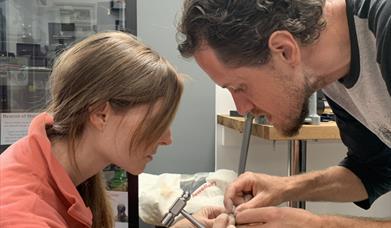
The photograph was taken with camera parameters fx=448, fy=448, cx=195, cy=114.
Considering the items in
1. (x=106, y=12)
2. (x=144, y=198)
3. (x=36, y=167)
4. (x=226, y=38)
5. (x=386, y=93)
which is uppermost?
(x=106, y=12)

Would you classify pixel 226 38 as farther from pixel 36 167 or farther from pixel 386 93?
pixel 36 167

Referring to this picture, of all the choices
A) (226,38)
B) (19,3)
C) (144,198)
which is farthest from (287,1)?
(19,3)

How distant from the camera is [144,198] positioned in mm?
1636

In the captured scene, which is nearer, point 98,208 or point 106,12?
point 98,208

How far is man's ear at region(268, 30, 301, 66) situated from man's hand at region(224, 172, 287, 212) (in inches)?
13.0

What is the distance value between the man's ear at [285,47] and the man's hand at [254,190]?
0.33 m

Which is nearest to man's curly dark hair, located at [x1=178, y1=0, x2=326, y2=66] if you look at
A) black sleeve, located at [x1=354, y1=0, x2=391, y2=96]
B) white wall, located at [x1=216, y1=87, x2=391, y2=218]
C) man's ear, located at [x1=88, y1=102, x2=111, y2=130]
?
black sleeve, located at [x1=354, y1=0, x2=391, y2=96]

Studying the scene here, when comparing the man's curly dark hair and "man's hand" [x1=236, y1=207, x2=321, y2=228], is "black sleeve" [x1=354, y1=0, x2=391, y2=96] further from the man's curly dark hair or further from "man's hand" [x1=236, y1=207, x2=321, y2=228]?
"man's hand" [x1=236, y1=207, x2=321, y2=228]

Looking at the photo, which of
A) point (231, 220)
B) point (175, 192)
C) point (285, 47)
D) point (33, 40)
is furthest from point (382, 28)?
point (33, 40)

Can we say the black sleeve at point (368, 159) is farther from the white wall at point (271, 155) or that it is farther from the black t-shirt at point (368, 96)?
the white wall at point (271, 155)

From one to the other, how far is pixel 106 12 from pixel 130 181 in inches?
24.7

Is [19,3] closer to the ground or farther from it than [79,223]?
farther from it

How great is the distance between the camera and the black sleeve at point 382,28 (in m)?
0.71

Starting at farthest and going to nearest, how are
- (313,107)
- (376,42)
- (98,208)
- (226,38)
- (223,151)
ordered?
(223,151) → (313,107) → (98,208) → (226,38) → (376,42)
